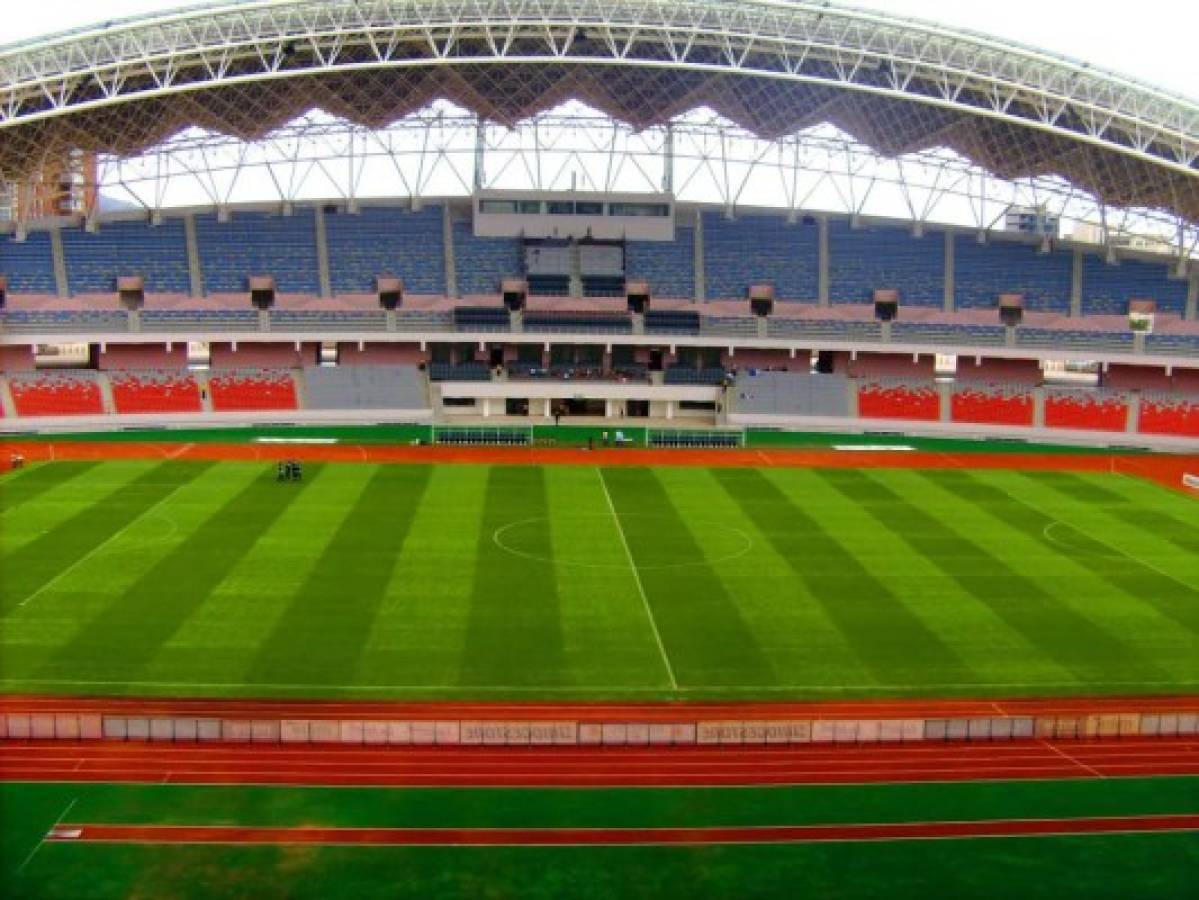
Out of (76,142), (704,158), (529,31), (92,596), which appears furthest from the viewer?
(704,158)

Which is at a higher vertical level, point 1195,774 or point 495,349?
point 495,349

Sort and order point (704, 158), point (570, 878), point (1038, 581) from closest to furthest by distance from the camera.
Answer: point (570, 878), point (1038, 581), point (704, 158)

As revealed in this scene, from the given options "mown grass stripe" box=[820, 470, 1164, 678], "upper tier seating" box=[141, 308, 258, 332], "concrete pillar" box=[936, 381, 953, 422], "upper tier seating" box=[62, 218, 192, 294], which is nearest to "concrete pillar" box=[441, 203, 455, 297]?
"upper tier seating" box=[141, 308, 258, 332]

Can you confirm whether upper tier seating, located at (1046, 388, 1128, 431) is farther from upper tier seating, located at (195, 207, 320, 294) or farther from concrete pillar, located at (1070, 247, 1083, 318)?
upper tier seating, located at (195, 207, 320, 294)

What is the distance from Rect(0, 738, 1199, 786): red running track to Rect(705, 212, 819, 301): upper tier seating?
148 ft

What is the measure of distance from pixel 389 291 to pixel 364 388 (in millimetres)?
7133

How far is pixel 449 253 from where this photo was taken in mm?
63688

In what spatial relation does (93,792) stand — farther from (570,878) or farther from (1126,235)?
(1126,235)

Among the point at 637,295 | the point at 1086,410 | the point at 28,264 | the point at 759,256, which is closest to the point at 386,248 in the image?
the point at 637,295

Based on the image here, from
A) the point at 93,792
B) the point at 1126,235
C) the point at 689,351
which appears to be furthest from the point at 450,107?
the point at 93,792

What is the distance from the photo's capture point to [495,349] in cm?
6219

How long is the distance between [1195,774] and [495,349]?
150 feet

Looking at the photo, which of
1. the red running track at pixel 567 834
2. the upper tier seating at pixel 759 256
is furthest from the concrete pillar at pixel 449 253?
the red running track at pixel 567 834

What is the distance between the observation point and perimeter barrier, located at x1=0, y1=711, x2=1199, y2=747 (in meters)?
20.1
